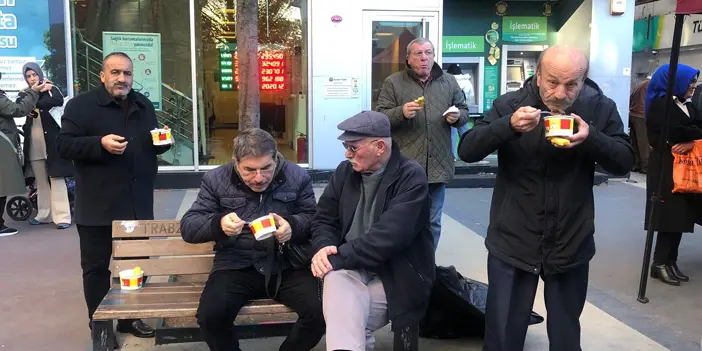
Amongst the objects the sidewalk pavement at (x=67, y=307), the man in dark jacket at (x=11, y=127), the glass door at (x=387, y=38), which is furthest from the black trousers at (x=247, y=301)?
the glass door at (x=387, y=38)

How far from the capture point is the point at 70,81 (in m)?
9.09

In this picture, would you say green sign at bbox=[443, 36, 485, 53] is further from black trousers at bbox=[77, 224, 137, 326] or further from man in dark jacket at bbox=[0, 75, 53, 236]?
black trousers at bbox=[77, 224, 137, 326]

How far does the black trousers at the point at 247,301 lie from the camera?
3.14 metres

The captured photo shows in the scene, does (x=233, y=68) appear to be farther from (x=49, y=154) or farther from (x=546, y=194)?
(x=546, y=194)

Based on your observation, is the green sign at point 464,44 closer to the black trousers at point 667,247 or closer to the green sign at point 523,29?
the green sign at point 523,29

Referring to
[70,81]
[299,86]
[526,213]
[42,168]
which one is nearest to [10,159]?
[42,168]

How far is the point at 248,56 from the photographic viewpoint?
13.6ft

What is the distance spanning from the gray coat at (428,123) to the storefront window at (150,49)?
5.70 metres

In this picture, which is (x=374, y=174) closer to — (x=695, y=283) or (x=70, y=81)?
(x=695, y=283)

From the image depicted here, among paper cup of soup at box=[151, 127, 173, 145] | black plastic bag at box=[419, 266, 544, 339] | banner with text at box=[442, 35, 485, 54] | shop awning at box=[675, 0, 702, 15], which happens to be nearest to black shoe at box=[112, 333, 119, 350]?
paper cup of soup at box=[151, 127, 173, 145]

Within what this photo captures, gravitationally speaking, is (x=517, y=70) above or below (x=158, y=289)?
above

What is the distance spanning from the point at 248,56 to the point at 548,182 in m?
2.27

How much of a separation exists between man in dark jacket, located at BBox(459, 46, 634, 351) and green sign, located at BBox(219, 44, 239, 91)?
7423 millimetres

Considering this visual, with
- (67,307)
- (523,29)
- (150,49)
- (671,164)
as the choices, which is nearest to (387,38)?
(523,29)
